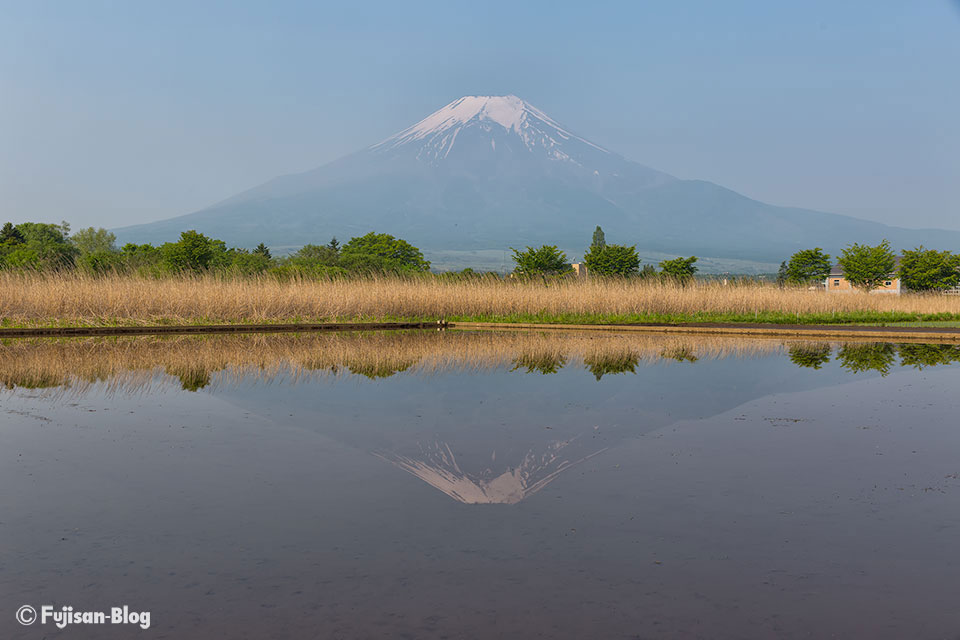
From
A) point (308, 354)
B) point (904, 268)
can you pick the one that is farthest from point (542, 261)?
point (904, 268)

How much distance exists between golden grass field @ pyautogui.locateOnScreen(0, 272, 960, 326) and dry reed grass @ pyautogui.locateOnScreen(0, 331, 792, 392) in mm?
3468

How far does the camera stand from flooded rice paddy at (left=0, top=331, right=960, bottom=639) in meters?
3.98

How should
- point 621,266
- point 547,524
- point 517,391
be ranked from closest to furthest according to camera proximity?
point 547,524
point 517,391
point 621,266

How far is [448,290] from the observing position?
2516 cm

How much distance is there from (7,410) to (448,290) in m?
16.6

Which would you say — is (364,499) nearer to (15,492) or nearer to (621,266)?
(15,492)

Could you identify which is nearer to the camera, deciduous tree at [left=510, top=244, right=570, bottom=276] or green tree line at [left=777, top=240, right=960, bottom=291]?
deciduous tree at [left=510, top=244, right=570, bottom=276]

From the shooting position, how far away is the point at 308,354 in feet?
49.2

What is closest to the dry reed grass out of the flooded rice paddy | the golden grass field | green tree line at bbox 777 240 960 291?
the flooded rice paddy

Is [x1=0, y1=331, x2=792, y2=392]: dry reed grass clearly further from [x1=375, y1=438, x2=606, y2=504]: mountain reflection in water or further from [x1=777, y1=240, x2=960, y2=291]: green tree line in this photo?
[x1=777, y1=240, x2=960, y2=291]: green tree line

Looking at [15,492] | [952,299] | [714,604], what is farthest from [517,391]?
[952,299]

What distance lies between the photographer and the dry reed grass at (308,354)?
12.0 meters

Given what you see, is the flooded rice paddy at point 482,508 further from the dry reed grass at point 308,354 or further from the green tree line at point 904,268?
the green tree line at point 904,268

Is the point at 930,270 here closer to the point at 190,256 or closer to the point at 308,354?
the point at 190,256
